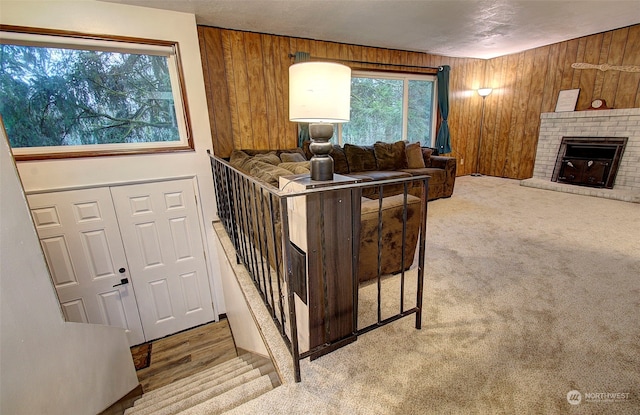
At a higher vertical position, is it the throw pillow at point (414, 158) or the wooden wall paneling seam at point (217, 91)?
the wooden wall paneling seam at point (217, 91)

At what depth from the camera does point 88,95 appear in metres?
2.71

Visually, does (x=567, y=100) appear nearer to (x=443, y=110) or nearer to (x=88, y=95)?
(x=443, y=110)

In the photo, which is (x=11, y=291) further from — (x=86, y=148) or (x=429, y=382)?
(x=86, y=148)

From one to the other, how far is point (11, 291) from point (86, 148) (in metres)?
2.17

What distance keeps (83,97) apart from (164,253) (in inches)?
68.3

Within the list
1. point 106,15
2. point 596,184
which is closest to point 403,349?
point 106,15

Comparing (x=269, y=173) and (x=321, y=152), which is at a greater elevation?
(x=321, y=152)

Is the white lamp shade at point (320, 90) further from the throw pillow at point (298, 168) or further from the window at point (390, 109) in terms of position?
the window at point (390, 109)

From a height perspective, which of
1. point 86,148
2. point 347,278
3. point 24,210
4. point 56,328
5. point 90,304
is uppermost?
point 86,148

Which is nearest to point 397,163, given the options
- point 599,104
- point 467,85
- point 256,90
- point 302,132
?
point 302,132

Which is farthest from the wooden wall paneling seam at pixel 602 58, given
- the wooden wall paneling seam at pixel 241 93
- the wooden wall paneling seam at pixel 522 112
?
the wooden wall paneling seam at pixel 241 93

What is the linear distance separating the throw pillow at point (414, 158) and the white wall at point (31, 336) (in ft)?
14.1

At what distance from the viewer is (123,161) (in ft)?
9.15
